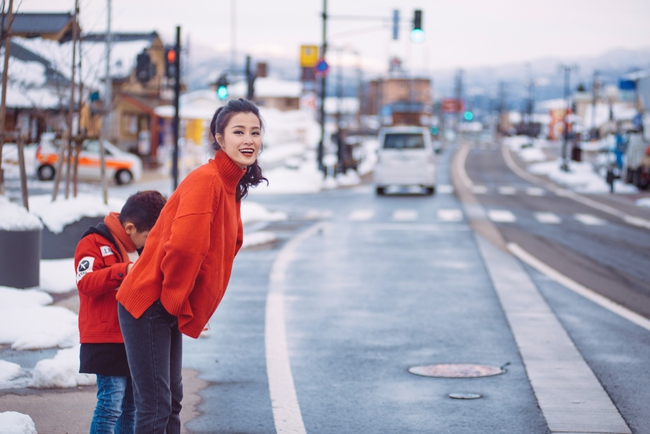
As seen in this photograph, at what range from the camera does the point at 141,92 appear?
49.0m

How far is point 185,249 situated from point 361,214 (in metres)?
18.3

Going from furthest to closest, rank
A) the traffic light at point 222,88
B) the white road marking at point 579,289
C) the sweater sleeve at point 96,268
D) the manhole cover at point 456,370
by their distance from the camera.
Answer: the traffic light at point 222,88 → the white road marking at point 579,289 → the manhole cover at point 456,370 → the sweater sleeve at point 96,268

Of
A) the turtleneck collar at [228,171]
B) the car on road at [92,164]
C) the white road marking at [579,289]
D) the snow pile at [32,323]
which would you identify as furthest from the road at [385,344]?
the car on road at [92,164]

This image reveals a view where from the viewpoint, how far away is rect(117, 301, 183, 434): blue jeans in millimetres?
3490

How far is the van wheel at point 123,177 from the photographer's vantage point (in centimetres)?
3262

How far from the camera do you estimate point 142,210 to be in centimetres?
393

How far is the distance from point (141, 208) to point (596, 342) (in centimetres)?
482

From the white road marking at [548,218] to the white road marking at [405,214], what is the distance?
9.82 feet

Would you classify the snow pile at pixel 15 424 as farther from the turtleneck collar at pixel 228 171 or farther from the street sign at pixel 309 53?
the street sign at pixel 309 53

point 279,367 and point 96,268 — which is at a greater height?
point 96,268

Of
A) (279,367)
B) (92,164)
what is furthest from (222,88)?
(279,367)

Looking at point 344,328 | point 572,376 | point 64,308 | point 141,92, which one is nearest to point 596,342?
point 572,376

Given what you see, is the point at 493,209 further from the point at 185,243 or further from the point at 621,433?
the point at 185,243

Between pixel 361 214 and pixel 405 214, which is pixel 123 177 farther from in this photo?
pixel 405 214
